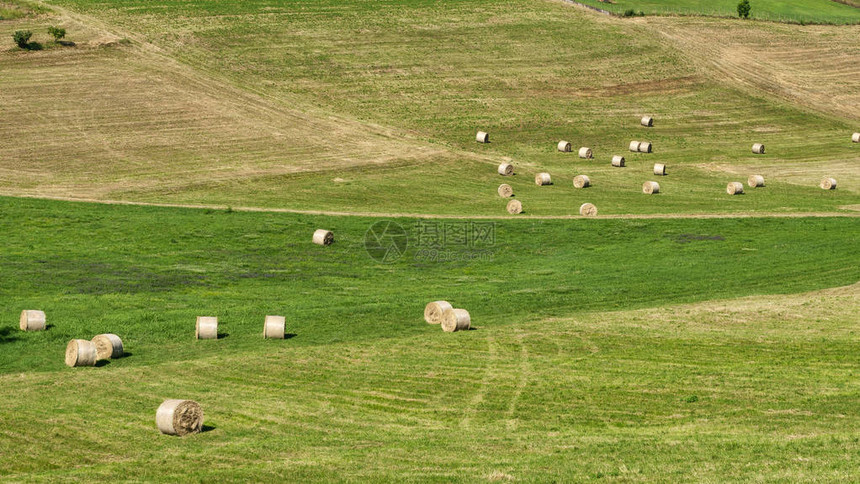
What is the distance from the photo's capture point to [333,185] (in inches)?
2943

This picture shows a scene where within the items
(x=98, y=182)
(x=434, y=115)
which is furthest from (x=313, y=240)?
(x=434, y=115)

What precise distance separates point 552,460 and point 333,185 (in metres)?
49.6

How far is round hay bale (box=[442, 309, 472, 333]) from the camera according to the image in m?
42.6

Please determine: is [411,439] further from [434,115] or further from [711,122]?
[711,122]

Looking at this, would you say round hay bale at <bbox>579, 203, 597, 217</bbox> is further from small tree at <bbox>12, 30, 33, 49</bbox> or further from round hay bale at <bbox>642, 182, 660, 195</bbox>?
small tree at <bbox>12, 30, 33, 49</bbox>

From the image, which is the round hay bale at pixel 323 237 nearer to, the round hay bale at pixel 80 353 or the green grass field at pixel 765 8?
the round hay bale at pixel 80 353

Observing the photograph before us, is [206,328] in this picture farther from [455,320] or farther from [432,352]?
[455,320]

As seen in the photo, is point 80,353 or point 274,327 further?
point 274,327

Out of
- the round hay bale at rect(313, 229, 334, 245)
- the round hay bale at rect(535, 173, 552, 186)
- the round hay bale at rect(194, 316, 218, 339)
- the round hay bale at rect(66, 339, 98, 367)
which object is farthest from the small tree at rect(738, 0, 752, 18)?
the round hay bale at rect(66, 339, 98, 367)

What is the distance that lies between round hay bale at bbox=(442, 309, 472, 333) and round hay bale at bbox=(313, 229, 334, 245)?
1643 centimetres

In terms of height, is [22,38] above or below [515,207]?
above

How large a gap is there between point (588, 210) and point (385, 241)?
15007mm

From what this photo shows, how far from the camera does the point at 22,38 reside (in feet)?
308

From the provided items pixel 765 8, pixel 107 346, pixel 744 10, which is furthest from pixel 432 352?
pixel 765 8
